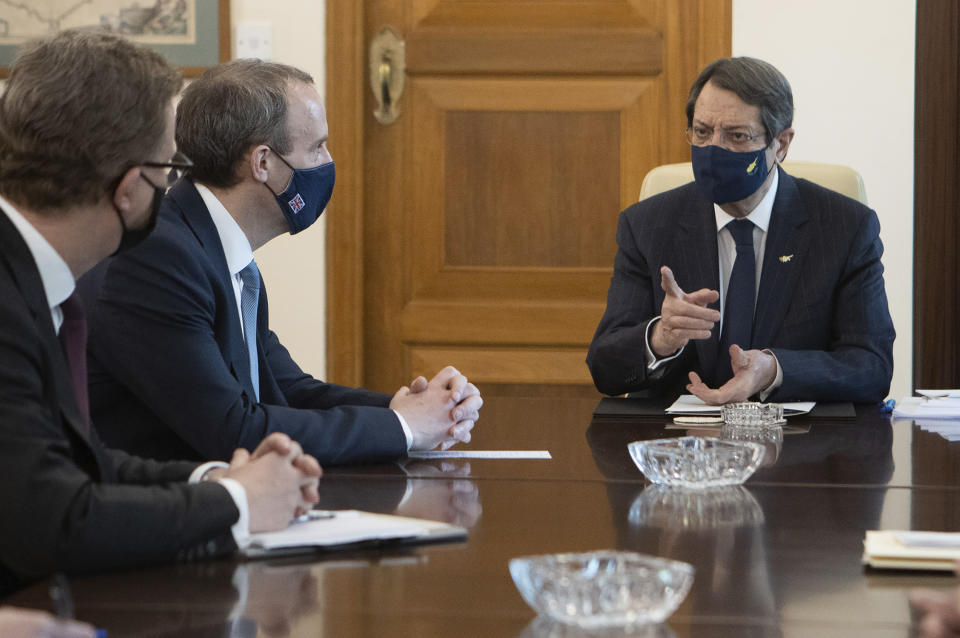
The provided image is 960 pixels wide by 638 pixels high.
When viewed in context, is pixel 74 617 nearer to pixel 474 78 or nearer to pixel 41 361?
pixel 41 361

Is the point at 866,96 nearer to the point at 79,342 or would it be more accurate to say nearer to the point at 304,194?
the point at 304,194

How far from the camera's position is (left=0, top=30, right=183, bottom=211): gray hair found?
1.28m

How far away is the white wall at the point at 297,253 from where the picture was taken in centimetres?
398

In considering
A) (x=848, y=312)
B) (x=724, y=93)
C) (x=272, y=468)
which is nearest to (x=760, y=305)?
(x=848, y=312)

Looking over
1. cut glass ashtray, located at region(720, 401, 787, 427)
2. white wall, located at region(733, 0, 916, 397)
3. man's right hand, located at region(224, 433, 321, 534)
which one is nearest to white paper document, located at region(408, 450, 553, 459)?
cut glass ashtray, located at region(720, 401, 787, 427)

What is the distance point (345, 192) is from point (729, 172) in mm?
1691

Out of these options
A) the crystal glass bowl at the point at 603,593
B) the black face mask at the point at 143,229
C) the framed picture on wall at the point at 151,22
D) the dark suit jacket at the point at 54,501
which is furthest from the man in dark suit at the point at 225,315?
the framed picture on wall at the point at 151,22

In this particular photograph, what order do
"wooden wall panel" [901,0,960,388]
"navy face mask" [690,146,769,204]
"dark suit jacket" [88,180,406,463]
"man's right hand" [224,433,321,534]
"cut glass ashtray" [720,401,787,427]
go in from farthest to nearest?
1. "wooden wall panel" [901,0,960,388]
2. "navy face mask" [690,146,769,204]
3. "cut glass ashtray" [720,401,787,427]
4. "dark suit jacket" [88,180,406,463]
5. "man's right hand" [224,433,321,534]

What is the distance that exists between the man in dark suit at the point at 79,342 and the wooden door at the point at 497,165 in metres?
2.63

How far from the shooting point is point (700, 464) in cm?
147

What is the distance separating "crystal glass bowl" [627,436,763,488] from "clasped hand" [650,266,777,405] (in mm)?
754

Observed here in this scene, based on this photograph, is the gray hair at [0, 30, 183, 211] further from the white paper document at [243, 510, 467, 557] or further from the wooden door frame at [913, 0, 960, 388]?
the wooden door frame at [913, 0, 960, 388]

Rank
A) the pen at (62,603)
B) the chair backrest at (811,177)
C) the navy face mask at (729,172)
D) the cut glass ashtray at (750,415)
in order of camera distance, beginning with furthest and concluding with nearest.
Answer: the chair backrest at (811,177) < the navy face mask at (729,172) < the cut glass ashtray at (750,415) < the pen at (62,603)

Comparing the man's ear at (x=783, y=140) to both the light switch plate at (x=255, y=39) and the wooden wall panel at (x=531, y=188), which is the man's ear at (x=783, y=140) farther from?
the light switch plate at (x=255, y=39)
